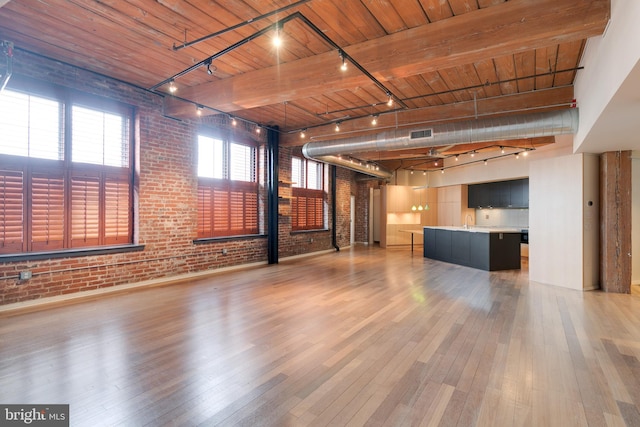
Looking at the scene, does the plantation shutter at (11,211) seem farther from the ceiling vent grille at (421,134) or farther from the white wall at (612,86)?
the white wall at (612,86)

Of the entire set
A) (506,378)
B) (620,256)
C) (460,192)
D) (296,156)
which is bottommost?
(506,378)

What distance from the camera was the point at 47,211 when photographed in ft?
14.8

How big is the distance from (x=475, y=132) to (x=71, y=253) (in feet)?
22.3

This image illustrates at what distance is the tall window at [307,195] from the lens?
9.28 meters

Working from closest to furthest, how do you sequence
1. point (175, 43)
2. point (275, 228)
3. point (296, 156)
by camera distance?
point (175, 43) → point (275, 228) → point (296, 156)

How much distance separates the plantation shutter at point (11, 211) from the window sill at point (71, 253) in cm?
15

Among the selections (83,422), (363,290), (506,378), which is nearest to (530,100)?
(363,290)

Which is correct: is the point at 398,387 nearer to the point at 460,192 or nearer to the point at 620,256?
the point at 620,256

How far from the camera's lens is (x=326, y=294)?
5051mm

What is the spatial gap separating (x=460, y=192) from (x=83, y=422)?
11.6m

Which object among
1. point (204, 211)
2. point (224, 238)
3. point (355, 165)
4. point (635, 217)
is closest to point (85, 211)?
point (204, 211)

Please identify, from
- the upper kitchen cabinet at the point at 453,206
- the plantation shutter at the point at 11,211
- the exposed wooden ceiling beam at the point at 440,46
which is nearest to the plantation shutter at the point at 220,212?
the exposed wooden ceiling beam at the point at 440,46

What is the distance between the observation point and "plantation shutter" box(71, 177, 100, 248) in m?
4.76

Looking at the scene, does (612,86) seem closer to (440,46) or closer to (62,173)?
(440,46)
